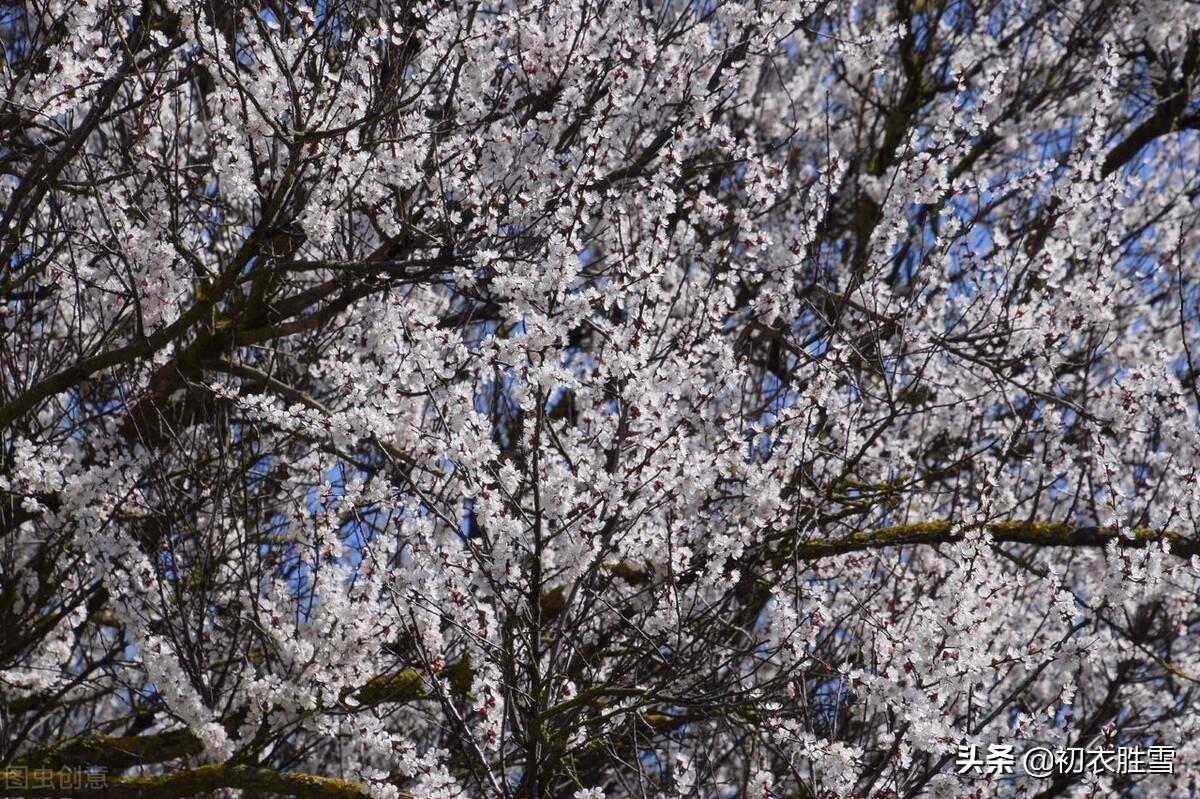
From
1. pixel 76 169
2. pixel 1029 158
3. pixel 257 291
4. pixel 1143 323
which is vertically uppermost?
pixel 1029 158

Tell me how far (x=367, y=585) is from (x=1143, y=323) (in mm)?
6948

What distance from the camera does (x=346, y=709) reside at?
4.74 m

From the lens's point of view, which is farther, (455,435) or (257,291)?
(257,291)

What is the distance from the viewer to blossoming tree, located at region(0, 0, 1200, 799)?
4.44m

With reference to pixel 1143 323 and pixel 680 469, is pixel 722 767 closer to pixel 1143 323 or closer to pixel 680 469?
pixel 680 469

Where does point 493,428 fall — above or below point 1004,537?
above

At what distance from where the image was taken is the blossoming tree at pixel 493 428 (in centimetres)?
444

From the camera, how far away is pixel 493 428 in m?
5.72

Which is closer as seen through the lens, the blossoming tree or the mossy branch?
the blossoming tree

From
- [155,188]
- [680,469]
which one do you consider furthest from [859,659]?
[155,188]

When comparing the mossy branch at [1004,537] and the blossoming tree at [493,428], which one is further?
the mossy branch at [1004,537]

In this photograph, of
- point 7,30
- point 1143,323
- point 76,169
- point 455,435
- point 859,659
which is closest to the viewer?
point 455,435

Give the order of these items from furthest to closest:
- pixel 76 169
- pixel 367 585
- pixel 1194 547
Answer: pixel 76 169 < pixel 1194 547 < pixel 367 585

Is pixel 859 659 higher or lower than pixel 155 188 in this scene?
lower
